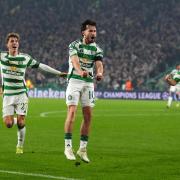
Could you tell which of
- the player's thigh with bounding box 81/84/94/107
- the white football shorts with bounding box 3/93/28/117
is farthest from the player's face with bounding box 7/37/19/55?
the player's thigh with bounding box 81/84/94/107

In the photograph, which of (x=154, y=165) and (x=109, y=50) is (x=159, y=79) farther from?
(x=154, y=165)

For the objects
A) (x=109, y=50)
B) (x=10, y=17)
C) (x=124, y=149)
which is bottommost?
(x=124, y=149)

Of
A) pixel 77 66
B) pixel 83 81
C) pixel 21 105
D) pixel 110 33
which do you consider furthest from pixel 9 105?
pixel 110 33

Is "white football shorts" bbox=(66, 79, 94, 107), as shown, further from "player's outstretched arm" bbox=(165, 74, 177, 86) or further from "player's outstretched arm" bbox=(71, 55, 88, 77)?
"player's outstretched arm" bbox=(165, 74, 177, 86)

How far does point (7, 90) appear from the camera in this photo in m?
11.8

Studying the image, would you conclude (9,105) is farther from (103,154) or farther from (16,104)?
(103,154)

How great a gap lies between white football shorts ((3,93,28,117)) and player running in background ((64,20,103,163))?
55.3 inches

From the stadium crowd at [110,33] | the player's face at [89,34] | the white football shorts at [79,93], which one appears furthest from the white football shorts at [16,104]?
the stadium crowd at [110,33]

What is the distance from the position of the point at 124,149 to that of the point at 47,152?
5.91ft

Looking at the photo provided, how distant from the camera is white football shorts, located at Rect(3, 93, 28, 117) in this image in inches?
464

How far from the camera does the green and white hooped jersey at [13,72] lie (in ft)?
38.5

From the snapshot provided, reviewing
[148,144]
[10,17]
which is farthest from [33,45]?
[148,144]

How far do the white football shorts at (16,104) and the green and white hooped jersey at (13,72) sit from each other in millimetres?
80

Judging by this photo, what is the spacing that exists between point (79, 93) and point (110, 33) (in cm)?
4265
